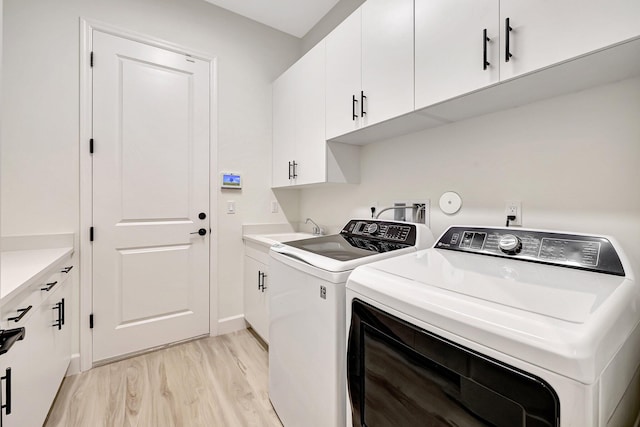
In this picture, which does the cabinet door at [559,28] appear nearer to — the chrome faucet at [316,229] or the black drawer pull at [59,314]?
the chrome faucet at [316,229]

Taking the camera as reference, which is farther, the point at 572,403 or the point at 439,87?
the point at 439,87

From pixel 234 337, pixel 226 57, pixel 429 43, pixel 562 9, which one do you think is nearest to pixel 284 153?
pixel 226 57

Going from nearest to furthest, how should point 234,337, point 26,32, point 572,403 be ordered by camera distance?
point 572,403 → point 26,32 → point 234,337

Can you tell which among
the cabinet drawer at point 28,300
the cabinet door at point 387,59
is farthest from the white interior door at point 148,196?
the cabinet door at point 387,59

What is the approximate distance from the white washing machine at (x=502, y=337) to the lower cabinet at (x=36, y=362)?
1194 millimetres

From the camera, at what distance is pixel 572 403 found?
1.58 ft

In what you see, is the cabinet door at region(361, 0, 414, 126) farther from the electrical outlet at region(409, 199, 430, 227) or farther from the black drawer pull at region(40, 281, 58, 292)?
the black drawer pull at region(40, 281, 58, 292)

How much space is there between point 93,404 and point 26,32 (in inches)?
89.5

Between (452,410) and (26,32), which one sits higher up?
A: (26,32)

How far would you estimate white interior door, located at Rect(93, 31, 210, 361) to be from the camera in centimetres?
195

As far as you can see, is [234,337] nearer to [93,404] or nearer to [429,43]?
[93,404]

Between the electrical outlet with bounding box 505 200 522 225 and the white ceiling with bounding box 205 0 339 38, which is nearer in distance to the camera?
the electrical outlet with bounding box 505 200 522 225

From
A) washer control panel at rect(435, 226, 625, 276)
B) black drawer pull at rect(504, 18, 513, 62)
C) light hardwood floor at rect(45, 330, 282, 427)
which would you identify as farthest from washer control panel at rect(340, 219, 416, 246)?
light hardwood floor at rect(45, 330, 282, 427)

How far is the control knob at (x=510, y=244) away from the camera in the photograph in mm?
1055
